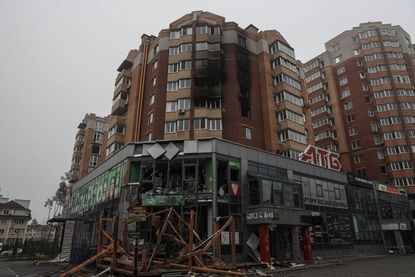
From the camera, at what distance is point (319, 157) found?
123ft

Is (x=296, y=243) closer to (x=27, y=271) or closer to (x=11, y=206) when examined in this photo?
(x=27, y=271)

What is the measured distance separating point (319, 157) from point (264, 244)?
57.5 ft

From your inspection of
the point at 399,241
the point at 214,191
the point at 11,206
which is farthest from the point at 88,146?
the point at 399,241

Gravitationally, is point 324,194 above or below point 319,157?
below

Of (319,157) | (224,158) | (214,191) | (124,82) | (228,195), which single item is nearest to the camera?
(214,191)

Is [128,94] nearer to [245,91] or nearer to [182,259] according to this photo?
[245,91]

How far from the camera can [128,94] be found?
47.6m

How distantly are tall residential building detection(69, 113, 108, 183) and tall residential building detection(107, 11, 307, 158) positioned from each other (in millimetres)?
16546

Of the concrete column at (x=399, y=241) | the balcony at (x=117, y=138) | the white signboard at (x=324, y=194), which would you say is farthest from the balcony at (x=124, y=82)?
the concrete column at (x=399, y=241)

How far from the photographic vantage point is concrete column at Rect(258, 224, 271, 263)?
934 inches

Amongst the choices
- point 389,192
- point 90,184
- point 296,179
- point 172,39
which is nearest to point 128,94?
point 172,39

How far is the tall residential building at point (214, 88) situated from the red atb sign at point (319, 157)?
246cm

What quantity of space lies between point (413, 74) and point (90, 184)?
6807 centimetres

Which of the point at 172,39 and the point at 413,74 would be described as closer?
the point at 172,39
